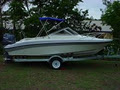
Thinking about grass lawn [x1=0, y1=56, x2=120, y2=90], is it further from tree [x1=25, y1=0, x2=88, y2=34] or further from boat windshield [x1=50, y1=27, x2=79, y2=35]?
tree [x1=25, y1=0, x2=88, y2=34]

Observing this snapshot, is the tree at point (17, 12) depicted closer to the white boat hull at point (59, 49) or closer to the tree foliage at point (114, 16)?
the tree foliage at point (114, 16)

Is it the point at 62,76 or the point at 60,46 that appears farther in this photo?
the point at 60,46

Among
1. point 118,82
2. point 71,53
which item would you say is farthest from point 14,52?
point 118,82

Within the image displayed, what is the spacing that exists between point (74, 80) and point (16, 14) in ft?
30.2

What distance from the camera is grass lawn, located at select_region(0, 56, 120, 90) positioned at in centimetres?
878

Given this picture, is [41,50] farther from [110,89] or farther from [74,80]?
[110,89]

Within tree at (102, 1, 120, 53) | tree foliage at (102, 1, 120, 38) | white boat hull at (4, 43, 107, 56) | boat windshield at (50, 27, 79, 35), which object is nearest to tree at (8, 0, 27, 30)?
tree at (102, 1, 120, 53)

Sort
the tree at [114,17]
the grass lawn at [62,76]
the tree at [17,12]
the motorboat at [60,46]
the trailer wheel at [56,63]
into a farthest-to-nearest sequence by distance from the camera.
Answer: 1. the tree at [17,12]
2. the tree at [114,17]
3. the trailer wheel at [56,63]
4. the motorboat at [60,46]
5. the grass lawn at [62,76]

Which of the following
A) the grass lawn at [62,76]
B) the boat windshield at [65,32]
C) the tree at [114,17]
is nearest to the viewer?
the grass lawn at [62,76]

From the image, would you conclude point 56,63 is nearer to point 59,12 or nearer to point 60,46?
point 60,46

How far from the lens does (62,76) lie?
34.5ft

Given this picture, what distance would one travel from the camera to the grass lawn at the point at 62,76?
28.8 ft

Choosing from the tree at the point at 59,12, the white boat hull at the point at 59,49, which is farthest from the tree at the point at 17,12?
the white boat hull at the point at 59,49

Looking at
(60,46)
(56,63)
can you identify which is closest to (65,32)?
(60,46)
